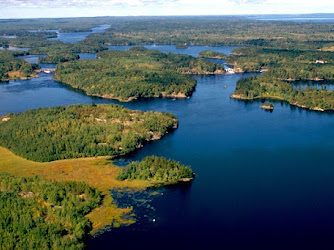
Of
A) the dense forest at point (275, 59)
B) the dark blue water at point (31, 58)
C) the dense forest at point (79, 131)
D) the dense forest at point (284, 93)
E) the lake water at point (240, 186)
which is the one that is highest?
the dense forest at point (275, 59)

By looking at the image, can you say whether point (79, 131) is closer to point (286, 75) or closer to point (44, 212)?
point (44, 212)

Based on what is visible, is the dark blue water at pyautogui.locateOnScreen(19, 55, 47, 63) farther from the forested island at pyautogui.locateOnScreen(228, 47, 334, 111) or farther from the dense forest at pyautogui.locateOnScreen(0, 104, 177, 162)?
the dense forest at pyautogui.locateOnScreen(0, 104, 177, 162)

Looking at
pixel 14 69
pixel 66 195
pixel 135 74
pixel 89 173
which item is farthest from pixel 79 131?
pixel 14 69

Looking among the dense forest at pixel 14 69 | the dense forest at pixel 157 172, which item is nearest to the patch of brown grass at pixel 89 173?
the dense forest at pixel 157 172

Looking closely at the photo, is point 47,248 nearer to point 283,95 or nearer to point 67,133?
point 67,133

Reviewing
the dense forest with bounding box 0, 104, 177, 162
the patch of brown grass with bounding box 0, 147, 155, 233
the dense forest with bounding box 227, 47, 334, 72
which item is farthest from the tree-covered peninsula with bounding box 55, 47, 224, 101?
the patch of brown grass with bounding box 0, 147, 155, 233

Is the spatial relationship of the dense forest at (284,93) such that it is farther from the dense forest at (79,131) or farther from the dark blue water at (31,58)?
the dark blue water at (31,58)

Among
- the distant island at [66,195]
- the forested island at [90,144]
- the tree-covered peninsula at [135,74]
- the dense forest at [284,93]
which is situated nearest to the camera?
the distant island at [66,195]

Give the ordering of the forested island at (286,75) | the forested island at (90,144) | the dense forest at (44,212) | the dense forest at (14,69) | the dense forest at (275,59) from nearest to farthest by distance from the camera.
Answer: the dense forest at (44,212) → the forested island at (90,144) → the forested island at (286,75) → the dense forest at (14,69) → the dense forest at (275,59)
